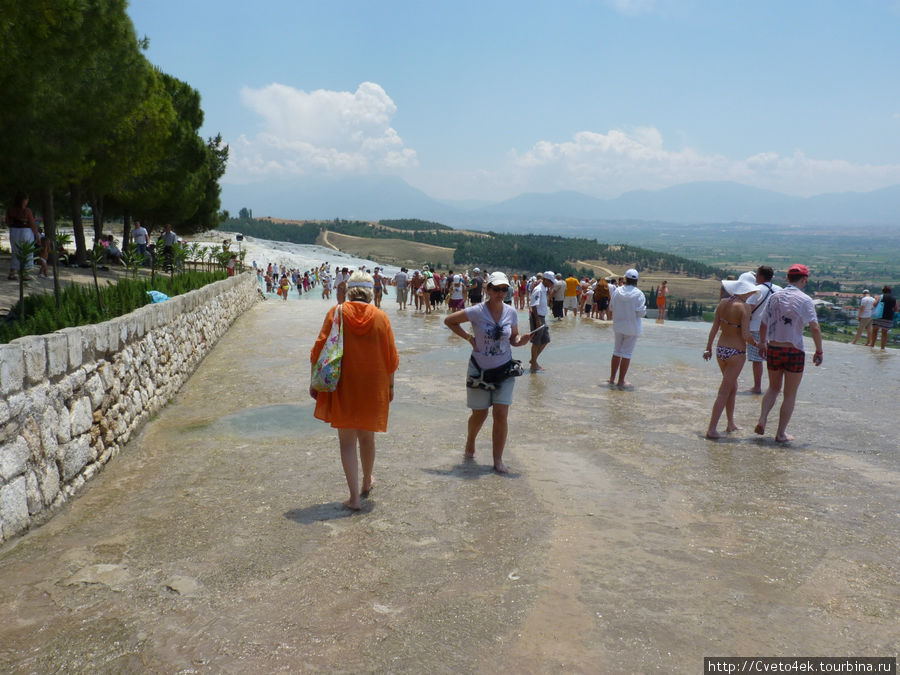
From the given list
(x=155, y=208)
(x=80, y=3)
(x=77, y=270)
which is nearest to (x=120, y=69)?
(x=80, y=3)

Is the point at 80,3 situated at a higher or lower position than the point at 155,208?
higher

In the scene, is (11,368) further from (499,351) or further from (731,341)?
(731,341)

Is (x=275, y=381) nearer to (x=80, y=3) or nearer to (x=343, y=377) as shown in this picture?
(x=343, y=377)

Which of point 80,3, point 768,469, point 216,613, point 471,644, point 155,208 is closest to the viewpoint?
point 471,644

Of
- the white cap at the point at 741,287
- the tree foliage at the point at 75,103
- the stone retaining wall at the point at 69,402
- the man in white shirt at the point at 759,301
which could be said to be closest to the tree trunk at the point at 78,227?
the tree foliage at the point at 75,103

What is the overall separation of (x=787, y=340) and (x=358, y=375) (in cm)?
434

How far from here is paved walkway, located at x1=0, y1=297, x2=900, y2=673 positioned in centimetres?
306

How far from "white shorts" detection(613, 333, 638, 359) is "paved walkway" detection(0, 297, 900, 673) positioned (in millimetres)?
2166

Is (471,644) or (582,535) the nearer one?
(471,644)

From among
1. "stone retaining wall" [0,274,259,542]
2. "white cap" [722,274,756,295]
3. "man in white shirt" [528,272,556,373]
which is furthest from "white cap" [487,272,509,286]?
"man in white shirt" [528,272,556,373]

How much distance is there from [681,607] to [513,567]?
0.90m

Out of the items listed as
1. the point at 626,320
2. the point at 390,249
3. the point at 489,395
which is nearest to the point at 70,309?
the point at 489,395

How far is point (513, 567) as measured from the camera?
12.6ft

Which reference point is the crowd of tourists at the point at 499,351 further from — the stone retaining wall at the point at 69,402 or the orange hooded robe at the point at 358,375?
the stone retaining wall at the point at 69,402
